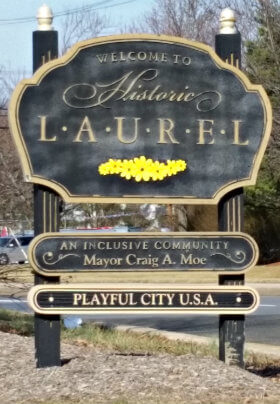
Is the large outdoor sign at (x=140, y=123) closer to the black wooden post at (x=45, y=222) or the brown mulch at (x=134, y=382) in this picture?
the black wooden post at (x=45, y=222)

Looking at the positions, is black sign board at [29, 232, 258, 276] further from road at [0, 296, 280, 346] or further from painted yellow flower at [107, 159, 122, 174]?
road at [0, 296, 280, 346]

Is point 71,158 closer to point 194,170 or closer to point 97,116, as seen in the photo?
point 97,116

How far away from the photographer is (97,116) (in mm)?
9047

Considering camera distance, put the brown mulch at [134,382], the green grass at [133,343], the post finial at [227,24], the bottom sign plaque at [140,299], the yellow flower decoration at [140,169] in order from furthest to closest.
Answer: the green grass at [133,343]
the post finial at [227,24]
the yellow flower decoration at [140,169]
the bottom sign plaque at [140,299]
the brown mulch at [134,382]

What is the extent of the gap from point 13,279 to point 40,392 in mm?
4375

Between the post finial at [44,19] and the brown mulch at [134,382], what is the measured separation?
121 inches

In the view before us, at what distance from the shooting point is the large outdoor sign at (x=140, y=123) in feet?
29.3

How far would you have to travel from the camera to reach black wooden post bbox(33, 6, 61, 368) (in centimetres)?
888

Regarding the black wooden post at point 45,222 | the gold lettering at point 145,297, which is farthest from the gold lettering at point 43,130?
the gold lettering at point 145,297

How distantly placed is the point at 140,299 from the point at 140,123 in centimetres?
161

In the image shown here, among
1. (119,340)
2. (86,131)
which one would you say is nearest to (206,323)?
(119,340)

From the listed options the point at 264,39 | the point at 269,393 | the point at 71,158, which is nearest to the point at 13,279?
the point at 71,158

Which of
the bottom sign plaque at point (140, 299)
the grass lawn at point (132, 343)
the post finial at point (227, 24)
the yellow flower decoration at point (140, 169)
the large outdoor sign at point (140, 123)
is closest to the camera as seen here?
the bottom sign plaque at point (140, 299)

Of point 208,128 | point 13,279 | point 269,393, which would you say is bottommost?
point 269,393
